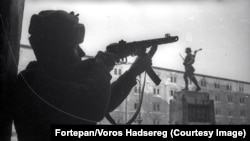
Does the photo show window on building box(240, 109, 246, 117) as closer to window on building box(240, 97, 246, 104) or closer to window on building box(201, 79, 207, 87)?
window on building box(240, 97, 246, 104)

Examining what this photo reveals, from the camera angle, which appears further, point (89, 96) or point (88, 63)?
point (88, 63)

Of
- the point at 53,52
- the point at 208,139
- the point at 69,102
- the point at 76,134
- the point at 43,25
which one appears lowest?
the point at 208,139

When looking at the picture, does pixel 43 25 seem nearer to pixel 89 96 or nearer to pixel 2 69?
pixel 2 69

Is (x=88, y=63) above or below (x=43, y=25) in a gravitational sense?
below

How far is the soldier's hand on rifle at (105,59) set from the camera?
59.3 inches

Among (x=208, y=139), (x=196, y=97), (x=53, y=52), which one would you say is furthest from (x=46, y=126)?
(x=196, y=97)

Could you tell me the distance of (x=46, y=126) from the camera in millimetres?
1414

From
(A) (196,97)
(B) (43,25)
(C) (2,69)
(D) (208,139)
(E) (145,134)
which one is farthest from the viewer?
(A) (196,97)

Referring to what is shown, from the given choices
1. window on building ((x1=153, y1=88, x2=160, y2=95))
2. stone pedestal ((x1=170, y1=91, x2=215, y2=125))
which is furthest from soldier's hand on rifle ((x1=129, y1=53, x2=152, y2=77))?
window on building ((x1=153, y1=88, x2=160, y2=95))

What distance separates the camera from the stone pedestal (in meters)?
11.7

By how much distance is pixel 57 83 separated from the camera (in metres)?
1.42

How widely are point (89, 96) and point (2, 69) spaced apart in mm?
498

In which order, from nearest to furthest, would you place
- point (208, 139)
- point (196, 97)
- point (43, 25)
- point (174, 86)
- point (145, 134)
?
1. point (43, 25)
2. point (145, 134)
3. point (208, 139)
4. point (196, 97)
5. point (174, 86)

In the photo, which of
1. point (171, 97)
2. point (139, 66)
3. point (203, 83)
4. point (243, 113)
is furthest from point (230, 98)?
point (139, 66)
